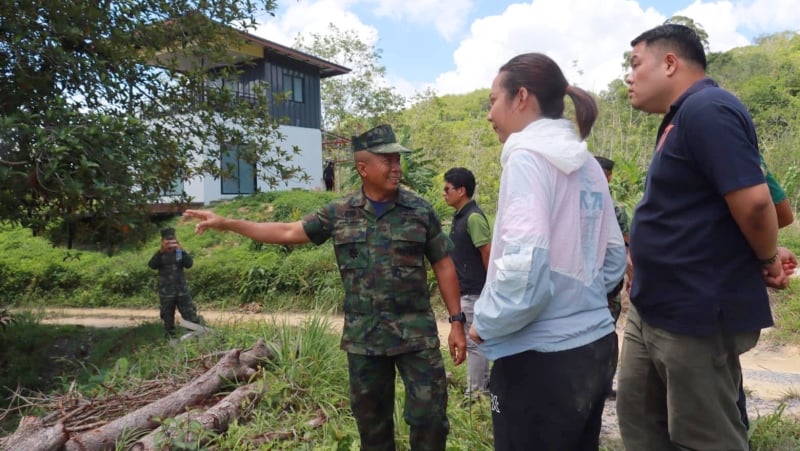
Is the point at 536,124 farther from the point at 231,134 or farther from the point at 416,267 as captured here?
the point at 231,134

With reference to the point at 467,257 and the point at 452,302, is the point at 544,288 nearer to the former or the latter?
the point at 452,302

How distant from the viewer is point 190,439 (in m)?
3.61

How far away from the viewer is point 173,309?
7.70 m

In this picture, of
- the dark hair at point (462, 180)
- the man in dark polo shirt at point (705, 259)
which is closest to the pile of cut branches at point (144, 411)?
the dark hair at point (462, 180)

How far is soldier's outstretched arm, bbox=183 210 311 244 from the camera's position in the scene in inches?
116

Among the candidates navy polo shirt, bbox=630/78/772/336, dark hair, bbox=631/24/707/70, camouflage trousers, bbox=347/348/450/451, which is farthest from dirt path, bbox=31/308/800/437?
dark hair, bbox=631/24/707/70

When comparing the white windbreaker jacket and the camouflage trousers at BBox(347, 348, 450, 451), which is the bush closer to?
the camouflage trousers at BBox(347, 348, 450, 451)

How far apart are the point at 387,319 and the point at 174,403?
1.95 m

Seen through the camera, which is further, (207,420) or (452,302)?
(207,420)

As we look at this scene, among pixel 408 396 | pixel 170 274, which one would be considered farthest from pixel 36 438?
pixel 170 274

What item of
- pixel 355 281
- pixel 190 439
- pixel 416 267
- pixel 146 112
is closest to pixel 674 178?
pixel 416 267

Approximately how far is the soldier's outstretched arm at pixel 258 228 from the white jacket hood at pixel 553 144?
1.46 m

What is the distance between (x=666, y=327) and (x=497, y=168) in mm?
15270

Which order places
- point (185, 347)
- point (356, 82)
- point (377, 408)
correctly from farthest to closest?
1. point (356, 82)
2. point (185, 347)
3. point (377, 408)
